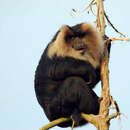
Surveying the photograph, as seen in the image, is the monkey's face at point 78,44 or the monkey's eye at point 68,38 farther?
the monkey's eye at point 68,38

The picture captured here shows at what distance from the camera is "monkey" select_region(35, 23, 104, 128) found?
776 centimetres

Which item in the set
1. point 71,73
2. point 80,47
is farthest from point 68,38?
point 71,73

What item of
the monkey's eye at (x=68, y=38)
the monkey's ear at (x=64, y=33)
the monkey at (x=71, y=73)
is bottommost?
the monkey at (x=71, y=73)

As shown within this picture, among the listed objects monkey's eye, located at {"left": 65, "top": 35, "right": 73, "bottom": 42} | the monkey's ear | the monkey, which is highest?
the monkey's ear

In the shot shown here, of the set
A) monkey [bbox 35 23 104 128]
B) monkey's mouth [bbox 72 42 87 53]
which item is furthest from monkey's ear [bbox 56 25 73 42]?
monkey's mouth [bbox 72 42 87 53]

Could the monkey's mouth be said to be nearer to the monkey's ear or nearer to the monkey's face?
the monkey's face

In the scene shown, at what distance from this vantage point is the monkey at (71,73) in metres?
7.76

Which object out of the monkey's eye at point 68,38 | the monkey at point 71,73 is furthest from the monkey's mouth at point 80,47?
the monkey's eye at point 68,38

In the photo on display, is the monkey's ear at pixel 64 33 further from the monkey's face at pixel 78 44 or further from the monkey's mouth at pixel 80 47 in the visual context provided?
the monkey's mouth at pixel 80 47

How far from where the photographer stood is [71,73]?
7.80m

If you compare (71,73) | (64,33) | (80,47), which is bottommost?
(71,73)

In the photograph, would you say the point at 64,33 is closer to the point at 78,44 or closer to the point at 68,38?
the point at 68,38

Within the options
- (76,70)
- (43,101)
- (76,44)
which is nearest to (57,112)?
(43,101)

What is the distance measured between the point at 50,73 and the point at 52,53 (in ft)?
1.37
